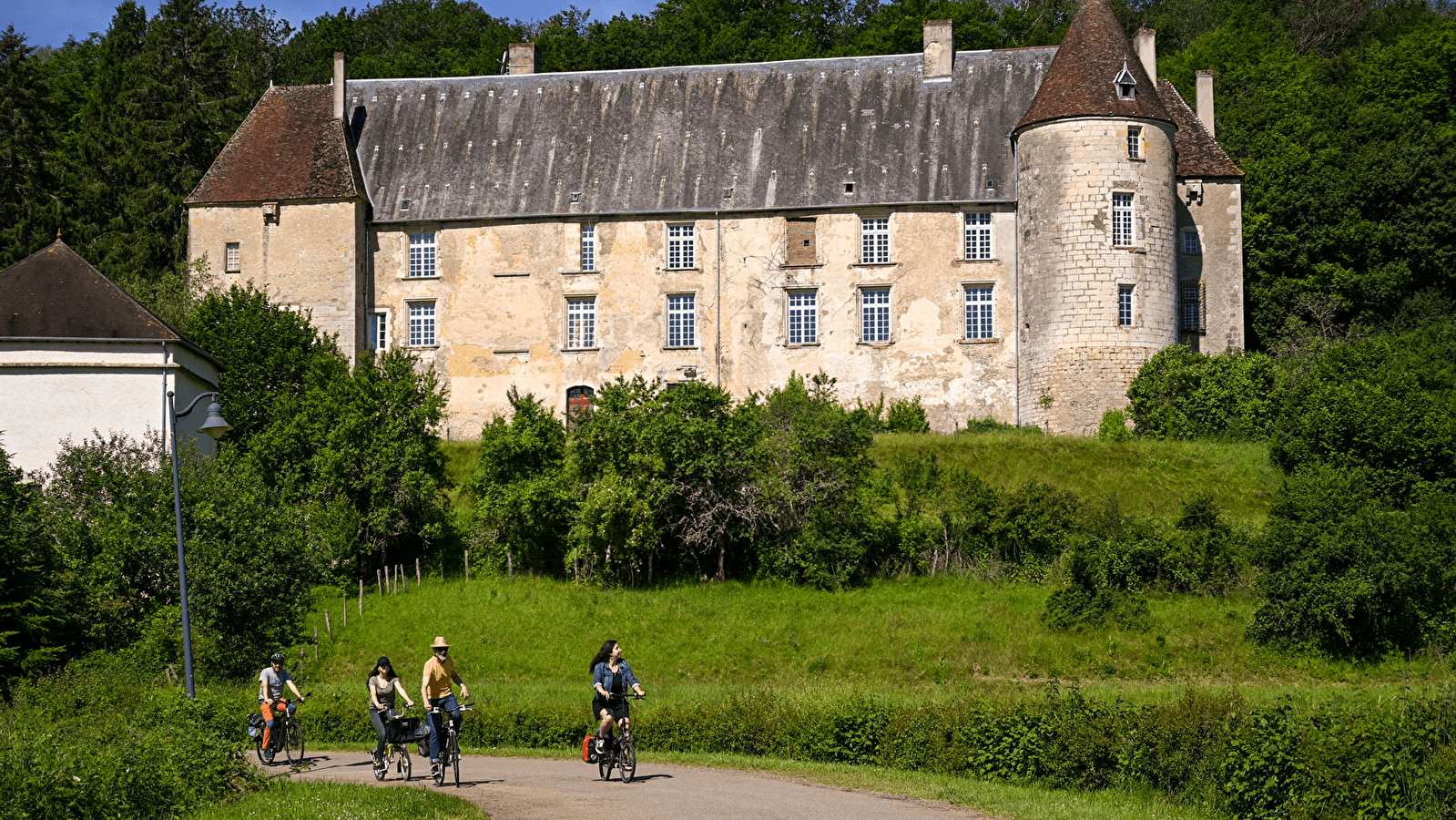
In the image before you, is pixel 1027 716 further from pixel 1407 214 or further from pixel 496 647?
pixel 1407 214

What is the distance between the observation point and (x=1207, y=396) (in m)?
43.8

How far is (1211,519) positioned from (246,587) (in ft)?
65.8

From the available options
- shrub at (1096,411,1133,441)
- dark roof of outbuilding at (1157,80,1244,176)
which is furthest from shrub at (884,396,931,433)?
dark roof of outbuilding at (1157,80,1244,176)

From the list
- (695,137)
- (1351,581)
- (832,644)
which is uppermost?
(695,137)

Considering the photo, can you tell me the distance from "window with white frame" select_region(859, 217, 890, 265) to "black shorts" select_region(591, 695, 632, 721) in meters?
32.2

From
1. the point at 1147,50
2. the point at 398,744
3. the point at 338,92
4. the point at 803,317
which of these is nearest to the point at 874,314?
the point at 803,317

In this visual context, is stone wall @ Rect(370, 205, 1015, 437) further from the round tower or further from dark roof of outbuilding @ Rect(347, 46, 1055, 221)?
the round tower

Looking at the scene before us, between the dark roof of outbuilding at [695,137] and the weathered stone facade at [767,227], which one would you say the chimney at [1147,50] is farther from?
the dark roof of outbuilding at [695,137]

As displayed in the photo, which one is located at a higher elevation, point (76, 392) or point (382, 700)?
point (76, 392)

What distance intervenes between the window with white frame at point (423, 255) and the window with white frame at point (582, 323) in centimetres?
462

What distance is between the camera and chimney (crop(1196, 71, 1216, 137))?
5197cm

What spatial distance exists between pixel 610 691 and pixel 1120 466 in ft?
82.5

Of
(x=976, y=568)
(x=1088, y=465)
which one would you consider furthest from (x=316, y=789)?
(x=1088, y=465)

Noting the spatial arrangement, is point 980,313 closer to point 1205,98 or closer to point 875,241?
point 875,241
